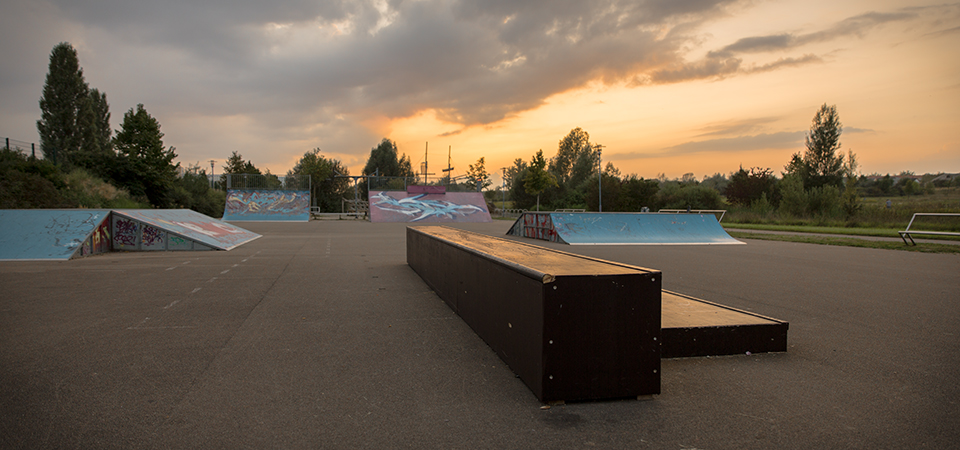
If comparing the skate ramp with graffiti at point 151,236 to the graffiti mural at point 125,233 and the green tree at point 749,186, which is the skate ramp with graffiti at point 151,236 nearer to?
the graffiti mural at point 125,233

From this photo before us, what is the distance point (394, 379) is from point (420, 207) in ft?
108

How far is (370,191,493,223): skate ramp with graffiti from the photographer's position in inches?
1336

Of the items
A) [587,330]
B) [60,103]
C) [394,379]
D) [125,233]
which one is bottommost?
[394,379]

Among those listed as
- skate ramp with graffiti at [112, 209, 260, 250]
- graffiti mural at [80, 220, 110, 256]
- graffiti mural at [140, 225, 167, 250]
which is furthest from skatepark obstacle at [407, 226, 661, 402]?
graffiti mural at [140, 225, 167, 250]

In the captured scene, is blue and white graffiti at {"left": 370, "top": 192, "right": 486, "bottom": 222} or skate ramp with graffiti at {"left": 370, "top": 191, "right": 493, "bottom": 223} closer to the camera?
skate ramp with graffiti at {"left": 370, "top": 191, "right": 493, "bottom": 223}

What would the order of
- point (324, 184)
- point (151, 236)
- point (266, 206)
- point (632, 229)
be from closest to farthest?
point (151, 236)
point (632, 229)
point (266, 206)
point (324, 184)

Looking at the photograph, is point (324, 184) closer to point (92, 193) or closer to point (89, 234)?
point (92, 193)

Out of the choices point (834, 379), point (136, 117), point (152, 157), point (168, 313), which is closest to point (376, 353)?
point (168, 313)

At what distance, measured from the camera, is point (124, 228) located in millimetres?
12078

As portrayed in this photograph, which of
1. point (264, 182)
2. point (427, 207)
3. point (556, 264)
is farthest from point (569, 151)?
point (556, 264)

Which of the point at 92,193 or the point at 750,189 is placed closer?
the point at 92,193

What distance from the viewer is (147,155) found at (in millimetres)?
33094

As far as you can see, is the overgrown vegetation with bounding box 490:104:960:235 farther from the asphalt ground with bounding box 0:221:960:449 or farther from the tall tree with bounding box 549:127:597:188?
the asphalt ground with bounding box 0:221:960:449

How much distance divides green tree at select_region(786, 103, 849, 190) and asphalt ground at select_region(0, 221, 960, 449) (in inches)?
2053
